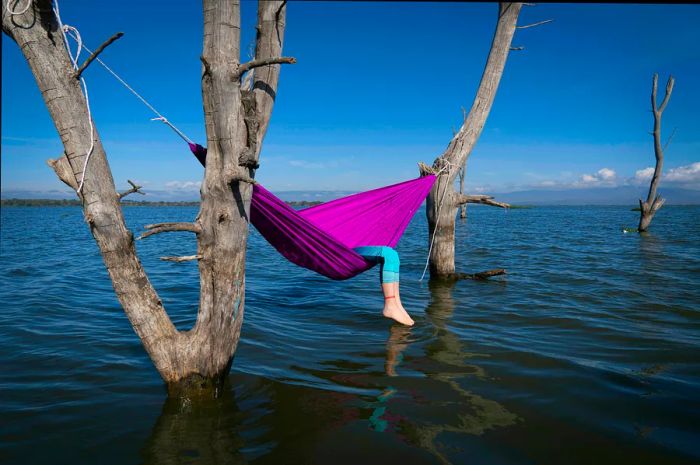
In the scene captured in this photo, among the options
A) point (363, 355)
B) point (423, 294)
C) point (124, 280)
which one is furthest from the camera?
point (423, 294)

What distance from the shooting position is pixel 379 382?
3281 mm

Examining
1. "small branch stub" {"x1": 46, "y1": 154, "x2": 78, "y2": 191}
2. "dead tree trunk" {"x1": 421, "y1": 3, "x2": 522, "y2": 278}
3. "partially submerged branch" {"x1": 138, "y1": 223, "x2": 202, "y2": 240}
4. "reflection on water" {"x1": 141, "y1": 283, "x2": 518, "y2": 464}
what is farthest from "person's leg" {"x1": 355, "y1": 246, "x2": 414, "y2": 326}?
"small branch stub" {"x1": 46, "y1": 154, "x2": 78, "y2": 191}

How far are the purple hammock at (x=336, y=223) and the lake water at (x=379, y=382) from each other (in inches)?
31.6

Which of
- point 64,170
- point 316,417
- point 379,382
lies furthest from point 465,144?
point 64,170

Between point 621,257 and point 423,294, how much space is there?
6309mm

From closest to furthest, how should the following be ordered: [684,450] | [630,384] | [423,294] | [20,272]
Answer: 1. [684,450]
2. [630,384]
3. [423,294]
4. [20,272]

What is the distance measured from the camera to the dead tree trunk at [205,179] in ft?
7.66

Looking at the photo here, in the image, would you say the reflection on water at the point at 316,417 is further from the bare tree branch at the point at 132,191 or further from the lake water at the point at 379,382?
the bare tree branch at the point at 132,191

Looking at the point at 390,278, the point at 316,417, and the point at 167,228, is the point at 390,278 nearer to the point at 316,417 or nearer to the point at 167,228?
the point at 316,417

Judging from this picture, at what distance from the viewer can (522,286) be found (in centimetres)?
672

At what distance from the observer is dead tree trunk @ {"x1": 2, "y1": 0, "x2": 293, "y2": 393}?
2.34m

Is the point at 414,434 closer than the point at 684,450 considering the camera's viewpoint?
No

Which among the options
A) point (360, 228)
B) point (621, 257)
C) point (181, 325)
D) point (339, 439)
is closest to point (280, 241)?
point (360, 228)

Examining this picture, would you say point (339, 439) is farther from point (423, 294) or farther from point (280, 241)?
point (423, 294)
